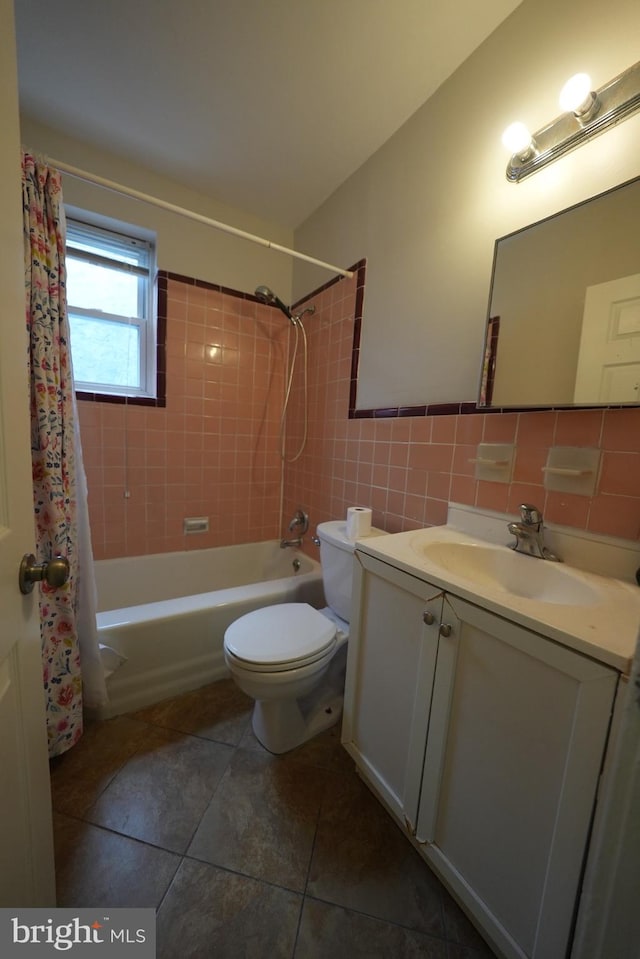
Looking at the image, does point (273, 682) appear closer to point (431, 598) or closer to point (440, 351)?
point (431, 598)

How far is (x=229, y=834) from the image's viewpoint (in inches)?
37.3

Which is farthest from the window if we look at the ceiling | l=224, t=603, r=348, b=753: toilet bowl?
l=224, t=603, r=348, b=753: toilet bowl

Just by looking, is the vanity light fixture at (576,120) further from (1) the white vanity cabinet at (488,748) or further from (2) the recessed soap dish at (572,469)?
(1) the white vanity cabinet at (488,748)

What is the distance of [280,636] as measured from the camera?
3.78ft

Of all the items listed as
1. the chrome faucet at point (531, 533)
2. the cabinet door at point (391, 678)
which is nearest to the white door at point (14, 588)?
the cabinet door at point (391, 678)

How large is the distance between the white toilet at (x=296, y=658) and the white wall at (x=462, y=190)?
2.59 ft

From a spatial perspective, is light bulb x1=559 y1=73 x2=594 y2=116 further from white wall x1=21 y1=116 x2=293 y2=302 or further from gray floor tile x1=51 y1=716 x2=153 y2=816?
gray floor tile x1=51 y1=716 x2=153 y2=816

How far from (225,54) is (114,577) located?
226 cm

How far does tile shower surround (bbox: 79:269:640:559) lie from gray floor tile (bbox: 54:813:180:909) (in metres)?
1.19

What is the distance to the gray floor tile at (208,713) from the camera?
4.17ft

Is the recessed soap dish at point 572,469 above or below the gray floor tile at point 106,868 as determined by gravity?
above

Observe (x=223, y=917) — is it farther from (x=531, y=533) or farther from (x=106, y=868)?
(x=531, y=533)

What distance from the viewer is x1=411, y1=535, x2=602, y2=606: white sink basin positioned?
852 millimetres

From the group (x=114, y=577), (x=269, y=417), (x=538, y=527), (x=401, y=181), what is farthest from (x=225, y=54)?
(x=114, y=577)
